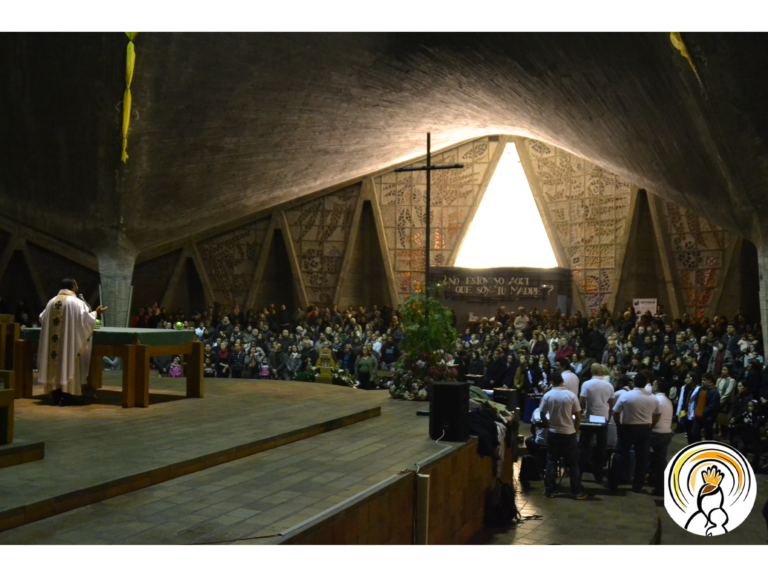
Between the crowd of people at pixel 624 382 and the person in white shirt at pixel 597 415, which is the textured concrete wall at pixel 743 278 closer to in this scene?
the crowd of people at pixel 624 382

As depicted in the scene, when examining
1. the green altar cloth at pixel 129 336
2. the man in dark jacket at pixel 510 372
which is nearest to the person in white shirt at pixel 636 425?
the man in dark jacket at pixel 510 372

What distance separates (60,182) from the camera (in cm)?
1388

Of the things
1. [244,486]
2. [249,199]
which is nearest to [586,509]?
[244,486]

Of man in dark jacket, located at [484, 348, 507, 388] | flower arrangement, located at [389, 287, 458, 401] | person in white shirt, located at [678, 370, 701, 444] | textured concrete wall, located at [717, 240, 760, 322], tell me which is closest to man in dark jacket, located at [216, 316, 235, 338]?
man in dark jacket, located at [484, 348, 507, 388]

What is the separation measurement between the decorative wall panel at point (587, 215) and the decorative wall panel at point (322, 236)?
5.98 metres

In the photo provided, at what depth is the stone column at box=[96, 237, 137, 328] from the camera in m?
Answer: 15.0

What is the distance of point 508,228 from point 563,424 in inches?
540

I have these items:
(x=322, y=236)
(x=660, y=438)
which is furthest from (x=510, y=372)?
(x=322, y=236)

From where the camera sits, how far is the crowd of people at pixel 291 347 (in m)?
14.2

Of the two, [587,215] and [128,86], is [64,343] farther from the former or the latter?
[587,215]

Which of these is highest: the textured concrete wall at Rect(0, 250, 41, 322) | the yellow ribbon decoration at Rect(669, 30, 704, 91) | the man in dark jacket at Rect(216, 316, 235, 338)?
the yellow ribbon decoration at Rect(669, 30, 704, 91)

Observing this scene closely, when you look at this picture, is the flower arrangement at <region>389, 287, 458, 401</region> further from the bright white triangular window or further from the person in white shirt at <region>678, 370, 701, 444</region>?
the bright white triangular window

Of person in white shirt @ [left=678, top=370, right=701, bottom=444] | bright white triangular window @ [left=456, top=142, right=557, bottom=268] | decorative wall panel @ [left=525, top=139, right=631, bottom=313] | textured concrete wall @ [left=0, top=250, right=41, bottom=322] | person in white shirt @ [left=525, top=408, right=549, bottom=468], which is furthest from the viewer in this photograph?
textured concrete wall @ [left=0, top=250, right=41, bottom=322]

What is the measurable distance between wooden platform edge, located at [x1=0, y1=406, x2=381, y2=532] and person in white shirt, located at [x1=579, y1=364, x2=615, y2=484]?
345cm
